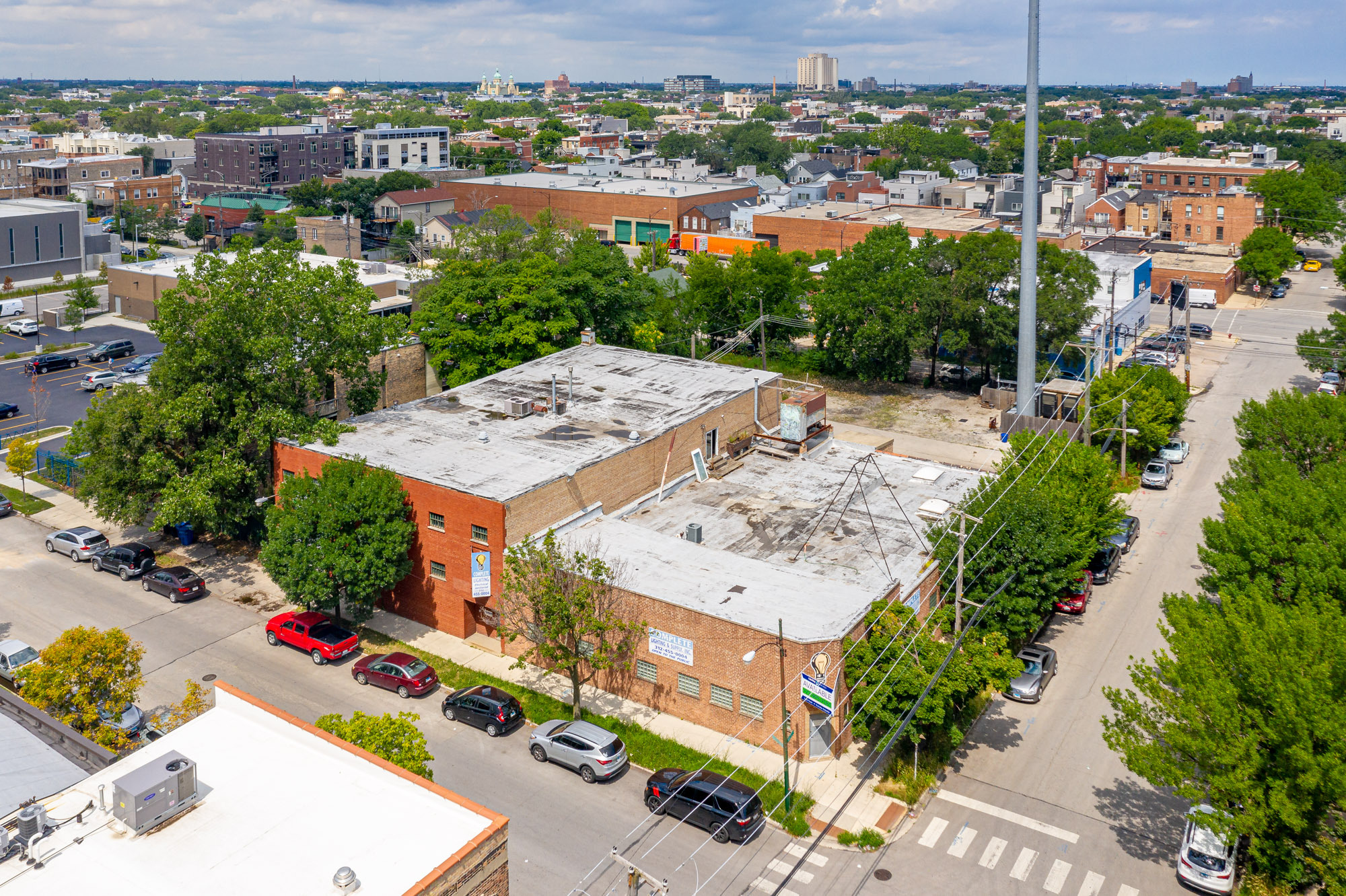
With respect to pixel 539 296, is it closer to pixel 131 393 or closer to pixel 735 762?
pixel 131 393

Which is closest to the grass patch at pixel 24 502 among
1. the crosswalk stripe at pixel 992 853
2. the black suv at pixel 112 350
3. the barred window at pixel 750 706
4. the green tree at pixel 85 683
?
the green tree at pixel 85 683

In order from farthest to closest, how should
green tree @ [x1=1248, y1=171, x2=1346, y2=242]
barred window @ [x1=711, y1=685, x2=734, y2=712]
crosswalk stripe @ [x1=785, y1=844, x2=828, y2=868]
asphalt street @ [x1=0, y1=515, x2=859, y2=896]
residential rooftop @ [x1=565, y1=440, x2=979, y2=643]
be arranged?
green tree @ [x1=1248, y1=171, x2=1346, y2=242], residential rooftop @ [x1=565, y1=440, x2=979, y2=643], barred window @ [x1=711, y1=685, x2=734, y2=712], crosswalk stripe @ [x1=785, y1=844, x2=828, y2=868], asphalt street @ [x1=0, y1=515, x2=859, y2=896]

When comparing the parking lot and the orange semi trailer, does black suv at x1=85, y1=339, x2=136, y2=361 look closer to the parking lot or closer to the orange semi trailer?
the parking lot

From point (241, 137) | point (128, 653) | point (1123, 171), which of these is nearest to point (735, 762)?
point (128, 653)

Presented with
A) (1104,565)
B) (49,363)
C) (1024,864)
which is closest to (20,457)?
(49,363)

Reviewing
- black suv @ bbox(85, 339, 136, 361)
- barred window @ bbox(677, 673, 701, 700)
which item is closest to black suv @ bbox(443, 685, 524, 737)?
barred window @ bbox(677, 673, 701, 700)
